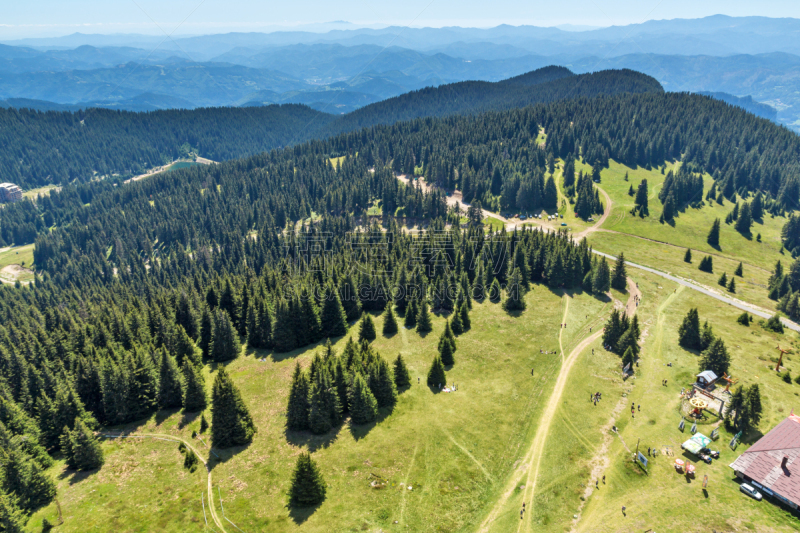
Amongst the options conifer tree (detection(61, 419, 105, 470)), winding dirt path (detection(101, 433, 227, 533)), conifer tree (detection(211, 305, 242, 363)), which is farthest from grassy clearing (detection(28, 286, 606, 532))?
conifer tree (detection(211, 305, 242, 363))

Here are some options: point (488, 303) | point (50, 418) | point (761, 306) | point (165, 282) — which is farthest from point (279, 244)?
A: point (761, 306)

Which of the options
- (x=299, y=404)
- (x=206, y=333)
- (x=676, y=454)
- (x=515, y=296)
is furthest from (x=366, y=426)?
(x=515, y=296)

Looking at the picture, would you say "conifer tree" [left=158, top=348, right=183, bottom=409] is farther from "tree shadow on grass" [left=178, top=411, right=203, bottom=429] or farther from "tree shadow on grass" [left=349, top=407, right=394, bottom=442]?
"tree shadow on grass" [left=349, top=407, right=394, bottom=442]

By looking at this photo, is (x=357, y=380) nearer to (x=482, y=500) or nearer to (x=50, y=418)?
(x=482, y=500)

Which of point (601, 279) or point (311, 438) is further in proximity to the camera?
point (601, 279)

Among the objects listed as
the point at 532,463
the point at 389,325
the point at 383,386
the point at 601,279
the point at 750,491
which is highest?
the point at 383,386

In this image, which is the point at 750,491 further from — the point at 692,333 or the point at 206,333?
the point at 206,333

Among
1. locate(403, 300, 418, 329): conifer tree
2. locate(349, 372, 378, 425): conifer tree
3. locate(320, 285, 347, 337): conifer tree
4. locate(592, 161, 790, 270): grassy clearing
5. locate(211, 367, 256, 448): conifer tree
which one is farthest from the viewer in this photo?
locate(592, 161, 790, 270): grassy clearing
